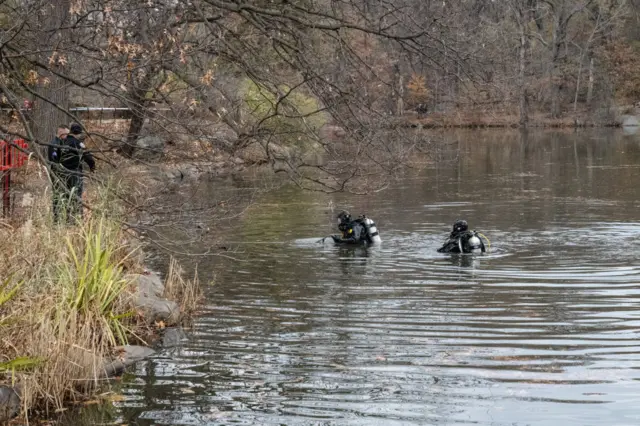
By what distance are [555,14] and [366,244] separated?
53.6 meters

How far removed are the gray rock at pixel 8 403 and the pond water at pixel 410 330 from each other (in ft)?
1.87

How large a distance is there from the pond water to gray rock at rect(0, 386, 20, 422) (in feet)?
1.87

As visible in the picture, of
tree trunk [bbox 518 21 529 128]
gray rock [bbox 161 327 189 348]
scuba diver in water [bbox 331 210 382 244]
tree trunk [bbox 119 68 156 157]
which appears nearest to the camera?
tree trunk [bbox 119 68 156 157]

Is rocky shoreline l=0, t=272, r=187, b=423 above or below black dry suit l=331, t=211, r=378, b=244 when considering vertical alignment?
below

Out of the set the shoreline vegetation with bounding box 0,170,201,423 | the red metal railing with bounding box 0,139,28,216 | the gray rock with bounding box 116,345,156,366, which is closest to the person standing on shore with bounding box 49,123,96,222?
the shoreline vegetation with bounding box 0,170,201,423

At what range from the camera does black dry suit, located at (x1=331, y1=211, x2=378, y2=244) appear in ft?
59.6

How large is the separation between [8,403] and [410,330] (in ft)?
15.8

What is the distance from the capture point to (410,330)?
36.7ft

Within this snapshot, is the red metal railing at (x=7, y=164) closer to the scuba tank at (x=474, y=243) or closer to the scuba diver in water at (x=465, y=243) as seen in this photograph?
the scuba diver in water at (x=465, y=243)

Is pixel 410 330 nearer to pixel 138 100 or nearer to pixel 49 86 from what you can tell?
pixel 138 100

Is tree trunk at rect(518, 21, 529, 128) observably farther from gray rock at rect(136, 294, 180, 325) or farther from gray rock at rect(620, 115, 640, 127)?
gray rock at rect(136, 294, 180, 325)

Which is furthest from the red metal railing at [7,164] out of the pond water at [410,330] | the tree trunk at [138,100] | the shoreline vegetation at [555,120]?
the shoreline vegetation at [555,120]

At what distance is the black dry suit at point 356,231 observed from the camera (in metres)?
18.2

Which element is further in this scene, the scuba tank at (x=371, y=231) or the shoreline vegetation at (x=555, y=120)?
the shoreline vegetation at (x=555, y=120)
